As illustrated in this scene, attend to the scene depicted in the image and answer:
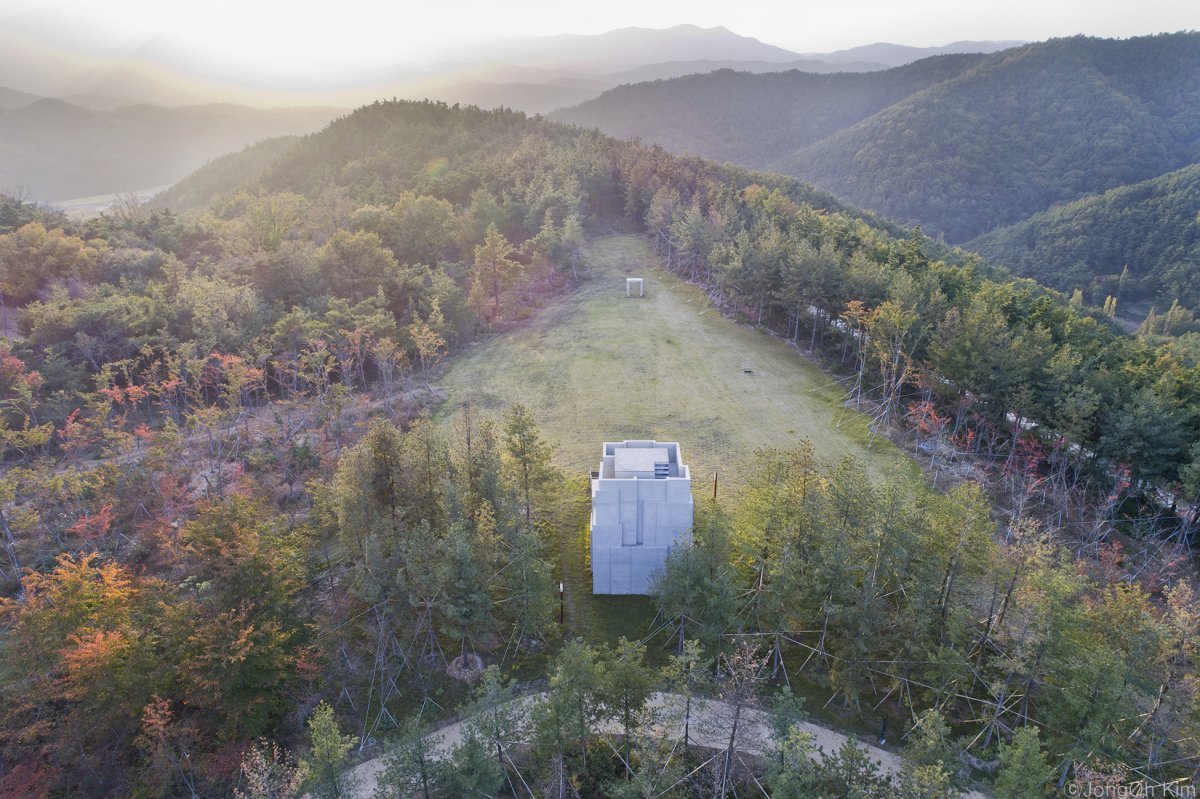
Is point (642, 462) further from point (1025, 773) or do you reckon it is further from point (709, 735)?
point (1025, 773)

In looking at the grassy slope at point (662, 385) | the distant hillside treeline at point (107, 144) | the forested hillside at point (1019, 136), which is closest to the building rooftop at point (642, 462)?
the grassy slope at point (662, 385)

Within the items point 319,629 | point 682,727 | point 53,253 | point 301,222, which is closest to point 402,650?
point 319,629

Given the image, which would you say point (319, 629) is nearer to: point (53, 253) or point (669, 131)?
point (53, 253)

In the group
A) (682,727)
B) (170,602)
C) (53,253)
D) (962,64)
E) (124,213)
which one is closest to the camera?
(682,727)

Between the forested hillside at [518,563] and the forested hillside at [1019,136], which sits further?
the forested hillside at [1019,136]

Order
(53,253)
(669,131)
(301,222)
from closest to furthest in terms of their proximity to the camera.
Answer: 1. (53,253)
2. (301,222)
3. (669,131)

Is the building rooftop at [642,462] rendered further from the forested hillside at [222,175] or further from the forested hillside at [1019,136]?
the forested hillside at [1019,136]
